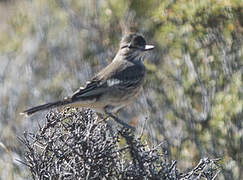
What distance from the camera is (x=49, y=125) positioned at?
4.02 metres

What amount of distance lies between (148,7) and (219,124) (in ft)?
9.36

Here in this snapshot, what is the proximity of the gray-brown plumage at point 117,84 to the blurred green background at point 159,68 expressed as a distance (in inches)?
24.6

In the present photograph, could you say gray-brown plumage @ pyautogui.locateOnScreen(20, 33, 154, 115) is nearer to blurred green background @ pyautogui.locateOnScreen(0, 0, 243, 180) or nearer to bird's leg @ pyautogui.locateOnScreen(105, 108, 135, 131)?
bird's leg @ pyautogui.locateOnScreen(105, 108, 135, 131)

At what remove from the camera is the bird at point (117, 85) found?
17.8 feet

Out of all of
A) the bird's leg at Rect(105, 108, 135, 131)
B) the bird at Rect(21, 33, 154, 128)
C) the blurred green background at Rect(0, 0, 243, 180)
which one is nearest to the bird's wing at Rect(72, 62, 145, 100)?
the bird at Rect(21, 33, 154, 128)

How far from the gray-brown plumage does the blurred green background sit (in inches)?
24.6

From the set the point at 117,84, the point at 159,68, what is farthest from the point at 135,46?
the point at 159,68

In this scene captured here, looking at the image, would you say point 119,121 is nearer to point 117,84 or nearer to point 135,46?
point 117,84

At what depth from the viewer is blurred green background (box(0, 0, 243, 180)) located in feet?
21.2

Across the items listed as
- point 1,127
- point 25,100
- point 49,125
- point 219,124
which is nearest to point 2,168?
point 1,127

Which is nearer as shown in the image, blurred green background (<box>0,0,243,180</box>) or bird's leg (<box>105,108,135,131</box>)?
bird's leg (<box>105,108,135,131</box>)

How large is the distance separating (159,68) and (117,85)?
6.99ft

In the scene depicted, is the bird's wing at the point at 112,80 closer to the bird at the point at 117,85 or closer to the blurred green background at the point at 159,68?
the bird at the point at 117,85

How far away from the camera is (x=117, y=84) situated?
582 cm
